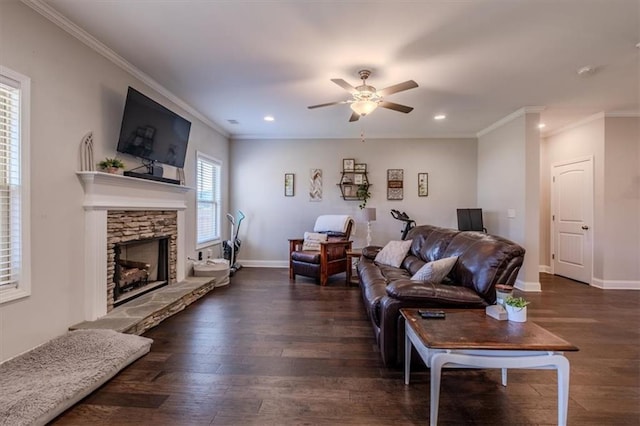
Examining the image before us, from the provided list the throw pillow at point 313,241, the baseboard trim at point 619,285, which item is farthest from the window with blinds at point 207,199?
the baseboard trim at point 619,285

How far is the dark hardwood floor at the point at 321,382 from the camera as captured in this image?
1771 mm

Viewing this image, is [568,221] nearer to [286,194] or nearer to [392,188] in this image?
[392,188]

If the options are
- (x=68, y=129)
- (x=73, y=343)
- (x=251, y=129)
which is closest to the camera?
(x=73, y=343)

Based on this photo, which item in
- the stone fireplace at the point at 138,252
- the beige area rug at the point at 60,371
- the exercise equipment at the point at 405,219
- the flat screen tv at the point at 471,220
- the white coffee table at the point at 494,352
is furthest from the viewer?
the exercise equipment at the point at 405,219

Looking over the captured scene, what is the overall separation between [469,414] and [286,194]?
194 inches

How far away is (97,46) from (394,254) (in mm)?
3796

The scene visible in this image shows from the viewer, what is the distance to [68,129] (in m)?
2.60

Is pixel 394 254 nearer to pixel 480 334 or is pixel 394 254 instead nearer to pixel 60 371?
pixel 480 334

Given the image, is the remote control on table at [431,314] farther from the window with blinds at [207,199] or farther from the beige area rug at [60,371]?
the window with blinds at [207,199]

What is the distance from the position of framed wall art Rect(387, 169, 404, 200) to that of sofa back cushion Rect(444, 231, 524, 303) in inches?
136

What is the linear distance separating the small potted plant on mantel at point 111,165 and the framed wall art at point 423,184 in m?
4.99

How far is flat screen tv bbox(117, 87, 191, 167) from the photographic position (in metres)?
3.06

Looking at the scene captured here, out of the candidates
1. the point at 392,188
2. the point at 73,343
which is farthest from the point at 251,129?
the point at 73,343

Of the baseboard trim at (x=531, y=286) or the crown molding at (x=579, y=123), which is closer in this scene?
the baseboard trim at (x=531, y=286)
